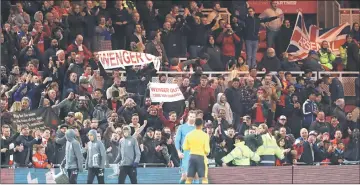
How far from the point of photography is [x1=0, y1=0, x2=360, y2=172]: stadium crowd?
31.7m

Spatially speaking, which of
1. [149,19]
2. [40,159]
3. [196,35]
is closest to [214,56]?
[196,35]

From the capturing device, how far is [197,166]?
27938 millimetres

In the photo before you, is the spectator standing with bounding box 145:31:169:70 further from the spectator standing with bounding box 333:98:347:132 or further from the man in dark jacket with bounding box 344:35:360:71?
the man in dark jacket with bounding box 344:35:360:71

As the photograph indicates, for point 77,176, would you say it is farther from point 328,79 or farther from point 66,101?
point 328,79

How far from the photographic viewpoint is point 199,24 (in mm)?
36188

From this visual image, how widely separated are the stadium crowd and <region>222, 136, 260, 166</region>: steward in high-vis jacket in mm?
24

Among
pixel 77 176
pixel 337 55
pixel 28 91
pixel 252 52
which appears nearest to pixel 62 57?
pixel 28 91

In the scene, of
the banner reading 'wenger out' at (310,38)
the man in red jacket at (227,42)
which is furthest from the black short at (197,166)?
the banner reading 'wenger out' at (310,38)

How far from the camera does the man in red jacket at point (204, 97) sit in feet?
111

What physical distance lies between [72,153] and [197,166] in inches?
150

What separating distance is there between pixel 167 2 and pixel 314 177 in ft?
26.3

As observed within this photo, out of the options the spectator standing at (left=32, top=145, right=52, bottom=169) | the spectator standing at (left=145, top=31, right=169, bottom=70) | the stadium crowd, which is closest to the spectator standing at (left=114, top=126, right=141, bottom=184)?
the stadium crowd

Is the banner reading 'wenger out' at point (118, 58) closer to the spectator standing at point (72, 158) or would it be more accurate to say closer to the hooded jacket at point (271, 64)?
the spectator standing at point (72, 158)

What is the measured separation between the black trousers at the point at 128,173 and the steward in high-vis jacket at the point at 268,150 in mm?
3303
